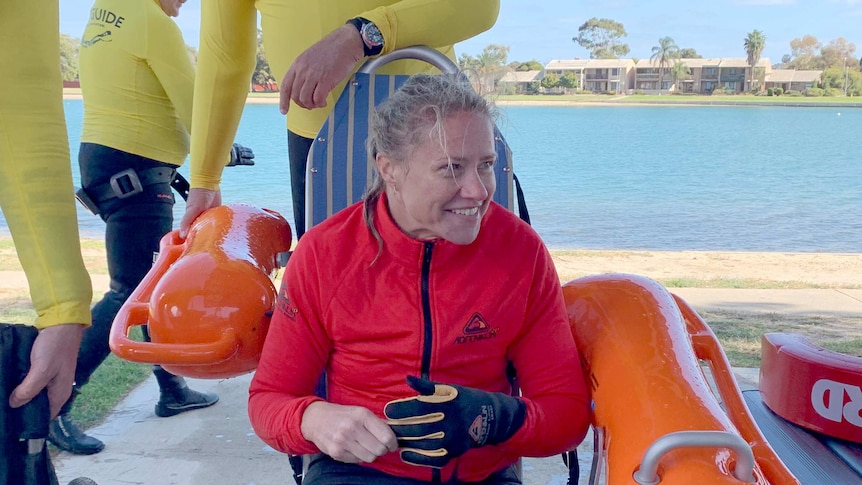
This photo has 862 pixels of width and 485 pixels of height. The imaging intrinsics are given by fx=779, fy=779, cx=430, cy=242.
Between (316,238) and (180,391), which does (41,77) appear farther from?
(180,391)

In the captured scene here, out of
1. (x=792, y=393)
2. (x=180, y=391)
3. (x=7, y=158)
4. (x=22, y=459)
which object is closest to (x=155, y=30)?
(x=180, y=391)

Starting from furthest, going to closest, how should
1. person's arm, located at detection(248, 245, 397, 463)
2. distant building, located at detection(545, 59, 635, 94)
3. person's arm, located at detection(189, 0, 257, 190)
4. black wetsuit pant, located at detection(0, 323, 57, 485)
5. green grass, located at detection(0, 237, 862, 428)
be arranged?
distant building, located at detection(545, 59, 635, 94) → green grass, located at detection(0, 237, 862, 428) → person's arm, located at detection(189, 0, 257, 190) → person's arm, located at detection(248, 245, 397, 463) → black wetsuit pant, located at detection(0, 323, 57, 485)

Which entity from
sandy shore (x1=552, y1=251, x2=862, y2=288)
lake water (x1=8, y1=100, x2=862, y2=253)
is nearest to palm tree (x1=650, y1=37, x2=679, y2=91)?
lake water (x1=8, y1=100, x2=862, y2=253)

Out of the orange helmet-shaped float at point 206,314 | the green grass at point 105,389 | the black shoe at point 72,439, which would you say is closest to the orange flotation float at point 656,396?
the orange helmet-shaped float at point 206,314

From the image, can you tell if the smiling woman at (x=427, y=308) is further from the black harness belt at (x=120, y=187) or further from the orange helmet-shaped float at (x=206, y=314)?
the black harness belt at (x=120, y=187)

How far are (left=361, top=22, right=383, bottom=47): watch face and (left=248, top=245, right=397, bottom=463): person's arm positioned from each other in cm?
57

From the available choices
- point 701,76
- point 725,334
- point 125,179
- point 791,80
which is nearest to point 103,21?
point 125,179

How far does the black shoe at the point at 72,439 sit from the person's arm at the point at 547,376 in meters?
2.16

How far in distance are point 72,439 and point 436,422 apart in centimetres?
231

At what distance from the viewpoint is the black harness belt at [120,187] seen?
10.3 feet

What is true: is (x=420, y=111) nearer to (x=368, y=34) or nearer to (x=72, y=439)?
(x=368, y=34)

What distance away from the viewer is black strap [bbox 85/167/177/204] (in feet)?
10.3

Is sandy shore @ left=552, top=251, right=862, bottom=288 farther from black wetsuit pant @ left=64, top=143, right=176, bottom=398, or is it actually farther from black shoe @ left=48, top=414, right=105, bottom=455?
black shoe @ left=48, top=414, right=105, bottom=455

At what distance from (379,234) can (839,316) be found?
502 cm
